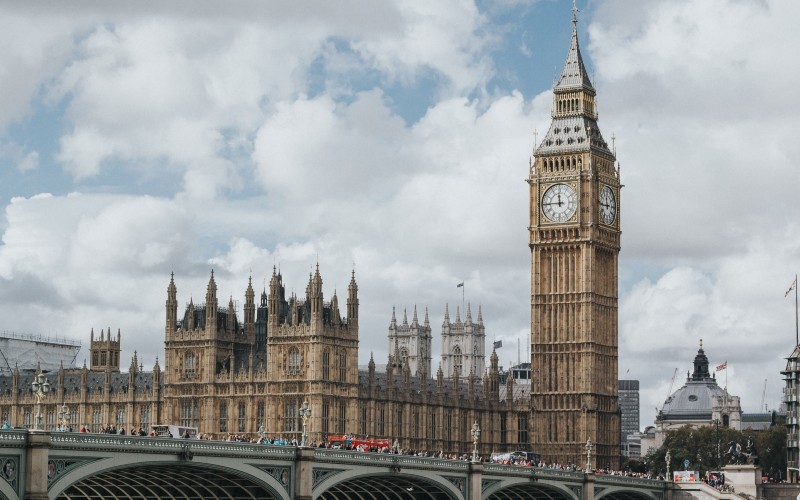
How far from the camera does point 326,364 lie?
144250 millimetres

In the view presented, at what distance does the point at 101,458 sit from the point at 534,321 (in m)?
91.1

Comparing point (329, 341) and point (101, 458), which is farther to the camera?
point (329, 341)

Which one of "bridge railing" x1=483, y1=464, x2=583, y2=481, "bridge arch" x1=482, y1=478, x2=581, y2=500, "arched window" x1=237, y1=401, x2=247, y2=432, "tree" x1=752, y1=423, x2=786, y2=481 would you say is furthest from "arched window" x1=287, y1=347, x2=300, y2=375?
"tree" x1=752, y1=423, x2=786, y2=481

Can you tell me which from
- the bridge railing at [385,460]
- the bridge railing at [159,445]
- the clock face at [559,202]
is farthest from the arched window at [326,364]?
the bridge railing at [159,445]

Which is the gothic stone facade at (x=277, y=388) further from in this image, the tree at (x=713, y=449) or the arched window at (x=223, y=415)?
the tree at (x=713, y=449)

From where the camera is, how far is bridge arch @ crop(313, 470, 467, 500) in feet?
322

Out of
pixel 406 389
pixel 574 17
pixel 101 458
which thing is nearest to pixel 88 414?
pixel 406 389

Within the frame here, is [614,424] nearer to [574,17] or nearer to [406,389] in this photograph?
[406,389]

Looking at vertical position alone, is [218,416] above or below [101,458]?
above

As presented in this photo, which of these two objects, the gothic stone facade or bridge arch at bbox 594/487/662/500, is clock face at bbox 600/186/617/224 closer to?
the gothic stone facade

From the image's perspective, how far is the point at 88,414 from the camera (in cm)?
16400

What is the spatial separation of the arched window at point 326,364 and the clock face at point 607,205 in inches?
1363

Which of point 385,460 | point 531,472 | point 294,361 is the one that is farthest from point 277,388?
point 385,460

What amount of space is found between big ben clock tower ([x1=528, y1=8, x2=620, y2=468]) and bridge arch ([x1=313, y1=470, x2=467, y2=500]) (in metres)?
55.5
